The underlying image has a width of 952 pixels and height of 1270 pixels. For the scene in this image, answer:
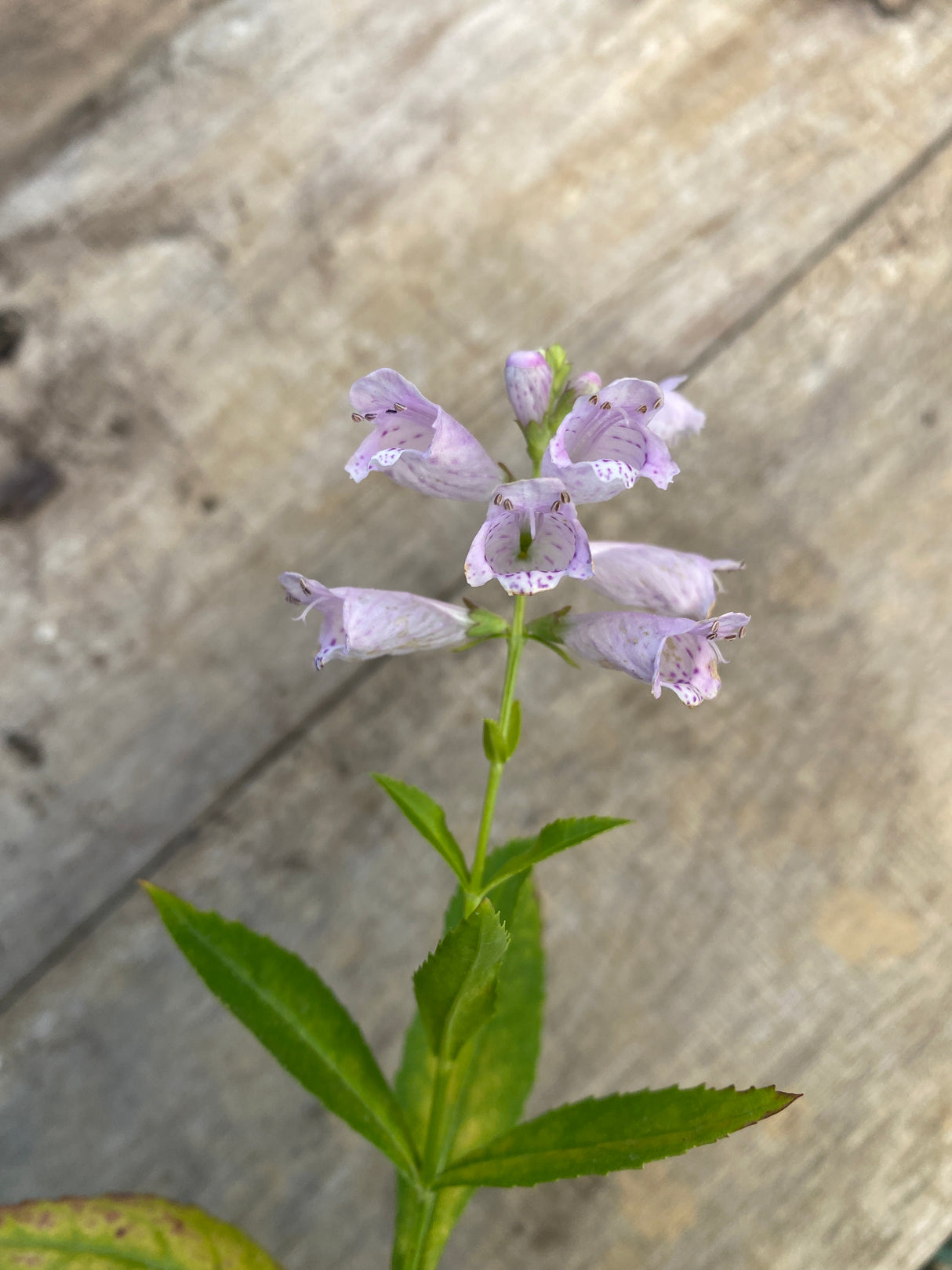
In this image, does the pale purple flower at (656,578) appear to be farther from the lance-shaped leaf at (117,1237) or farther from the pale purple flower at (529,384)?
the lance-shaped leaf at (117,1237)

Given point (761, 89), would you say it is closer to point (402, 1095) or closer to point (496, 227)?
point (496, 227)

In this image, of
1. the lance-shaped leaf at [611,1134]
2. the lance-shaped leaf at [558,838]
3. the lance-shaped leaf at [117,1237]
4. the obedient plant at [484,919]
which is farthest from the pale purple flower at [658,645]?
the lance-shaped leaf at [117,1237]

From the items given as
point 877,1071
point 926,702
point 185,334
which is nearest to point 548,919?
point 877,1071

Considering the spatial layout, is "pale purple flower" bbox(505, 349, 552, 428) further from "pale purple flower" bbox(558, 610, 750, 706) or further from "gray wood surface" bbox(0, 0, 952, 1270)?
"gray wood surface" bbox(0, 0, 952, 1270)

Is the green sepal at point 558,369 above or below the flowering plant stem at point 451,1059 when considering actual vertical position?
above

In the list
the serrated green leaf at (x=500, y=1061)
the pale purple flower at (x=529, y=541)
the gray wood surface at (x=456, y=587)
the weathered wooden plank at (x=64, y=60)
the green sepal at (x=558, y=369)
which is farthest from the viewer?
the weathered wooden plank at (x=64, y=60)

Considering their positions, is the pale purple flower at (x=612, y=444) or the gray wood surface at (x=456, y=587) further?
the gray wood surface at (x=456, y=587)

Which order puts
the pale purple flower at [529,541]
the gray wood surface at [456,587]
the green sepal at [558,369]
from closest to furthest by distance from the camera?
1. the pale purple flower at [529,541]
2. the green sepal at [558,369]
3. the gray wood surface at [456,587]

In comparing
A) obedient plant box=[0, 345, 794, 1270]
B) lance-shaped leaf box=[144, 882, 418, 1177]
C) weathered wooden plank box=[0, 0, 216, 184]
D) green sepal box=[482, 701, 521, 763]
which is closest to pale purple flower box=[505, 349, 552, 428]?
obedient plant box=[0, 345, 794, 1270]
